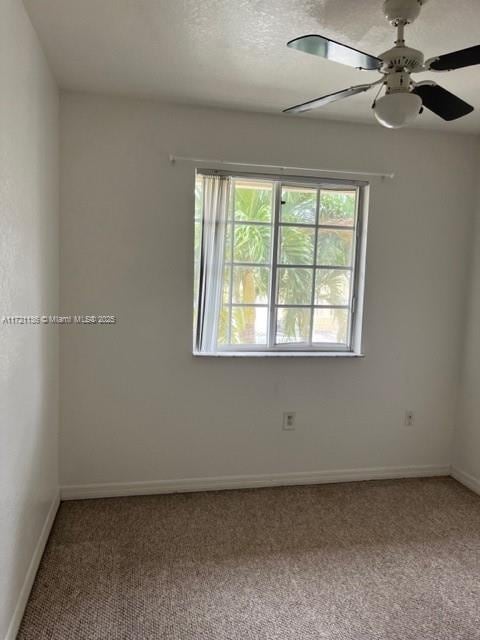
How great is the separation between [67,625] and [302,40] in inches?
89.5

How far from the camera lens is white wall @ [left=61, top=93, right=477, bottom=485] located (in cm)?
265

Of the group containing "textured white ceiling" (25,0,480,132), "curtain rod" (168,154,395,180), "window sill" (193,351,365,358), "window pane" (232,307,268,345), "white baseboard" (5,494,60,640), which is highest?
"textured white ceiling" (25,0,480,132)

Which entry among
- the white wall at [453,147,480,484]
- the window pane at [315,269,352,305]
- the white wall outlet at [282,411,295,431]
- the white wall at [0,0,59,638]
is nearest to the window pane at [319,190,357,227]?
the window pane at [315,269,352,305]

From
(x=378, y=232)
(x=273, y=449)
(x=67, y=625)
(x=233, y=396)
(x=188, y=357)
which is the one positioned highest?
(x=378, y=232)

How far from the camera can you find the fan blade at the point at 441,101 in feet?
5.38

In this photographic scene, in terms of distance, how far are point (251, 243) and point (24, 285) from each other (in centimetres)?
151

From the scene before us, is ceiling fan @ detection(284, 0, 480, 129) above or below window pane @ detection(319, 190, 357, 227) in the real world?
above

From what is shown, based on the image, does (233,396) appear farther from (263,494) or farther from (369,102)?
(369,102)

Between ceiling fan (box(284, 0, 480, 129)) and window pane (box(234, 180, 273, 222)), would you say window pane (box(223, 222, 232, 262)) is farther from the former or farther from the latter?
ceiling fan (box(284, 0, 480, 129))

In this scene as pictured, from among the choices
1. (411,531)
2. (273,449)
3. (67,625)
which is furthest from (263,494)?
(67,625)

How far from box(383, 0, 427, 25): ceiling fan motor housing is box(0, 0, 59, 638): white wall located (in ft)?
4.22

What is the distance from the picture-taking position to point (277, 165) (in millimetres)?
2842

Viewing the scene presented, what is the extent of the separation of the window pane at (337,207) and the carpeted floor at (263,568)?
5.90 ft

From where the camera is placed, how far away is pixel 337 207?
3.03 metres
